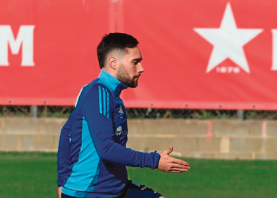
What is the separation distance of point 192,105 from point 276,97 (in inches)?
44.0

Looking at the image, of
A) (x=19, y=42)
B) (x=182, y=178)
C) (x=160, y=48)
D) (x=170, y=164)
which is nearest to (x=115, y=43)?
(x=170, y=164)

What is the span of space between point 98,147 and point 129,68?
528 mm

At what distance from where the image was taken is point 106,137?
12.7 feet

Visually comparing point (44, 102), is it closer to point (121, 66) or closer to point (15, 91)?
point (15, 91)

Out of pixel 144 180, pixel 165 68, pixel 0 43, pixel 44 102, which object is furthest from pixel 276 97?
pixel 0 43

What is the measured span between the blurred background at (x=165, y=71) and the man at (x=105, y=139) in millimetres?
5144

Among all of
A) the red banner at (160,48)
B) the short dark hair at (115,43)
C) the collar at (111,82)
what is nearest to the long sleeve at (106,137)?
the collar at (111,82)

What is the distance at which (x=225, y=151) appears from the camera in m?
9.48

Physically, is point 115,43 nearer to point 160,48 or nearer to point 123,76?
point 123,76

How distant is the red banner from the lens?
30.7ft

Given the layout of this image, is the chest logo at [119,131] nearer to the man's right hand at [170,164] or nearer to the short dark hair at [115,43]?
the man's right hand at [170,164]

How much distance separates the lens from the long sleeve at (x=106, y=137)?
389 centimetres

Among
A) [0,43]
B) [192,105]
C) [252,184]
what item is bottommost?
[252,184]

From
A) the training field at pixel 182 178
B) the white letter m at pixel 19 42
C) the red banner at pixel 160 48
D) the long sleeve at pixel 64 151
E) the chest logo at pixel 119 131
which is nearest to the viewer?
the chest logo at pixel 119 131
